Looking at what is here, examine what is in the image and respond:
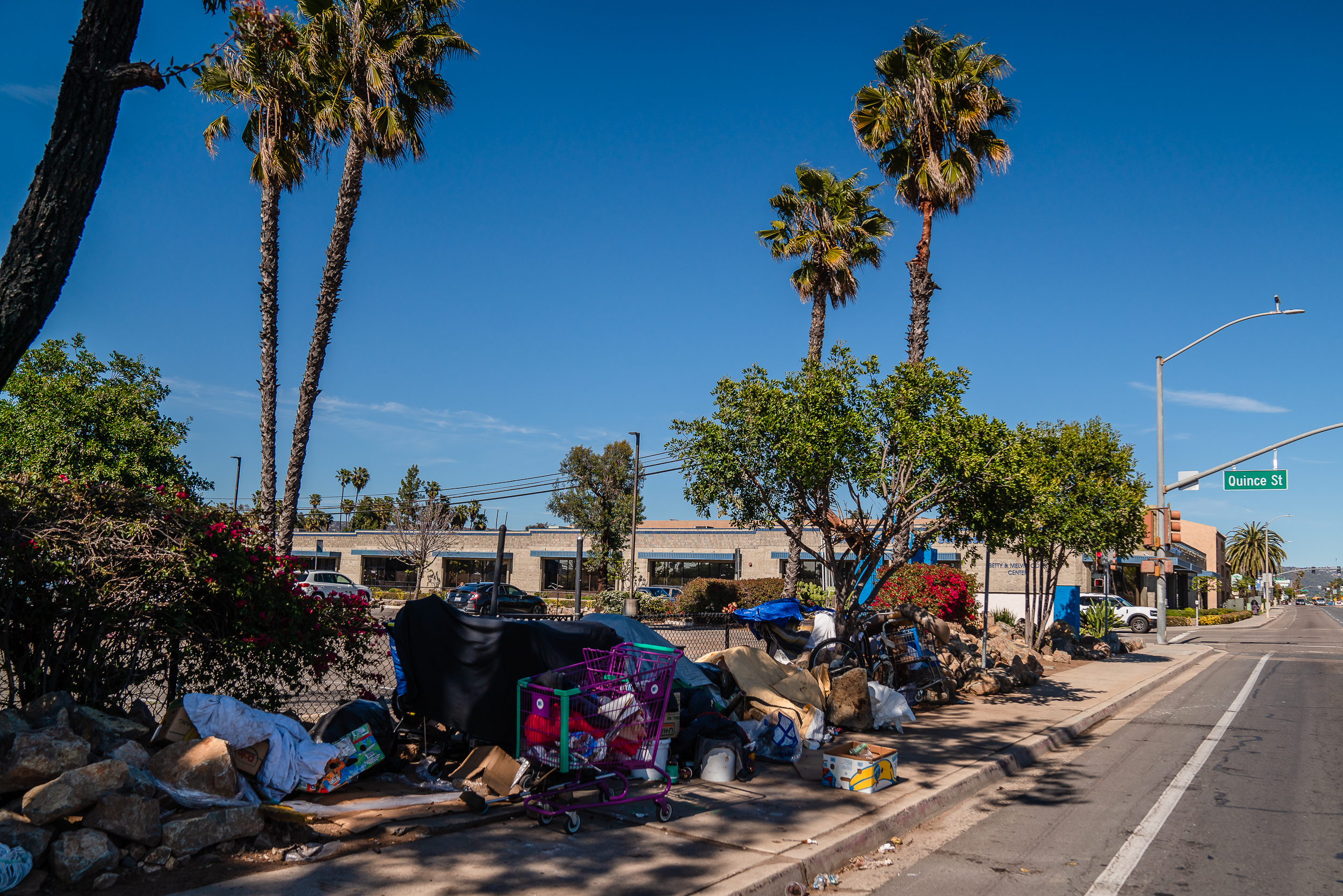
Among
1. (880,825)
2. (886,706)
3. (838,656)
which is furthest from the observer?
(838,656)

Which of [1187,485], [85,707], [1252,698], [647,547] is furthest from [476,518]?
[85,707]

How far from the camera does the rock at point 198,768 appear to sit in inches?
217

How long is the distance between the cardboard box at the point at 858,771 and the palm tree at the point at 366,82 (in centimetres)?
1315

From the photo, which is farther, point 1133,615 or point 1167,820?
point 1133,615

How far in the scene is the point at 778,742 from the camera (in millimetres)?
8664

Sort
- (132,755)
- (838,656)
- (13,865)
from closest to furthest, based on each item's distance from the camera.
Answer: (13,865) < (132,755) < (838,656)

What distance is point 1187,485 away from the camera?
81.5 feet

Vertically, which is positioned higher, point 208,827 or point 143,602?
point 143,602

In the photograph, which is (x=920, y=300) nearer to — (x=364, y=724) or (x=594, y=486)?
(x=364, y=724)

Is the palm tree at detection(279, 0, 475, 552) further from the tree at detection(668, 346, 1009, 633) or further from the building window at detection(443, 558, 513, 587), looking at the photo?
the building window at detection(443, 558, 513, 587)

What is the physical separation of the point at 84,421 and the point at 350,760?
20144 mm

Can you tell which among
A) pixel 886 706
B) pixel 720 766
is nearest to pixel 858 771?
pixel 720 766

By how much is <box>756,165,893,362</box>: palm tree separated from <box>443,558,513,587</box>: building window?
3554cm

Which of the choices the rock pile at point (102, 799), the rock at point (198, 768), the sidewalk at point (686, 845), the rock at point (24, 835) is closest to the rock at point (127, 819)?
the rock pile at point (102, 799)
